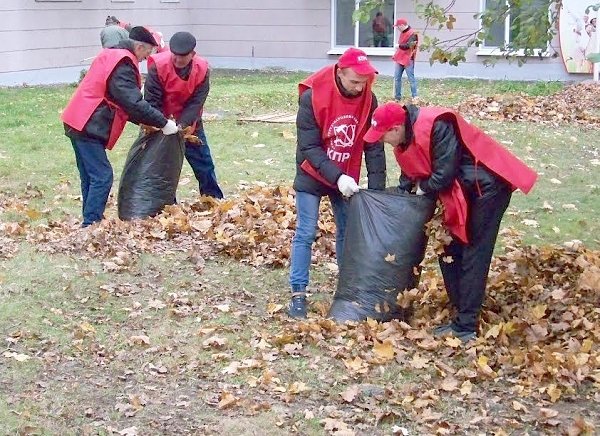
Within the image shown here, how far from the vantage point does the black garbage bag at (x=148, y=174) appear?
7676mm

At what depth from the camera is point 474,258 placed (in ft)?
16.7

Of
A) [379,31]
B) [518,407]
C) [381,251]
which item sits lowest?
[518,407]

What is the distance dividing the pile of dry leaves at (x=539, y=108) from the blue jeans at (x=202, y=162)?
21.2 feet

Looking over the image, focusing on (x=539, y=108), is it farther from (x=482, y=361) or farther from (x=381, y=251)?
(x=482, y=361)

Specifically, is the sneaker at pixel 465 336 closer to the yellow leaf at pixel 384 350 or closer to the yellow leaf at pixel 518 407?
the yellow leaf at pixel 384 350

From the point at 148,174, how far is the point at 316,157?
8.69ft

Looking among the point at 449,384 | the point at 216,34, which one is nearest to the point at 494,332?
the point at 449,384

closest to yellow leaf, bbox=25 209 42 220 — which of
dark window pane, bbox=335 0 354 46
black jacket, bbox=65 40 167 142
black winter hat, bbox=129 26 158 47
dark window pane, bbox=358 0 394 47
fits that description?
black jacket, bbox=65 40 167 142

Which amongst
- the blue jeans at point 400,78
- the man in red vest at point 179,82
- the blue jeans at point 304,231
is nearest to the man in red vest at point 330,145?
the blue jeans at point 304,231

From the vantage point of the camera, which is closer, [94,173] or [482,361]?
[482,361]

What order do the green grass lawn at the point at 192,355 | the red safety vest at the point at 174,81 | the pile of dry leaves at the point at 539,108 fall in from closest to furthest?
the green grass lawn at the point at 192,355
the red safety vest at the point at 174,81
the pile of dry leaves at the point at 539,108

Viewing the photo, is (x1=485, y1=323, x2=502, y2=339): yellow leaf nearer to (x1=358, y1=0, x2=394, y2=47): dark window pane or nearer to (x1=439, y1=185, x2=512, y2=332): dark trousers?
(x1=439, y1=185, x2=512, y2=332): dark trousers

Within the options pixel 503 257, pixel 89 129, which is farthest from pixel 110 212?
pixel 503 257

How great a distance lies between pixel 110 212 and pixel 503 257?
350 cm
